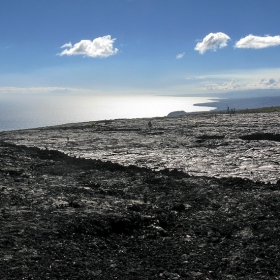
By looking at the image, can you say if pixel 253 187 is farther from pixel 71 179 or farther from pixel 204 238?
pixel 71 179

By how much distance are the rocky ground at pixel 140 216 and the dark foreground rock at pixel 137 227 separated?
1.2 inches

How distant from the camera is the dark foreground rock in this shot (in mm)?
8516

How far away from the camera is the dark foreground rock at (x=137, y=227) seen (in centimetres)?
852

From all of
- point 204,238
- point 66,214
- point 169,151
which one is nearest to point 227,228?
point 204,238

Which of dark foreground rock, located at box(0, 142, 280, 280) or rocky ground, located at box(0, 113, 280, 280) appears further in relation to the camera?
rocky ground, located at box(0, 113, 280, 280)

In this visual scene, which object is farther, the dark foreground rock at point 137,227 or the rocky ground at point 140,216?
the rocky ground at point 140,216

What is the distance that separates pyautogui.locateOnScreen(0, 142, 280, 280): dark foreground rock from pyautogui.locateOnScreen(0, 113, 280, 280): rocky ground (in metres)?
0.03

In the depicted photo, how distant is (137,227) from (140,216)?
30.1 inches

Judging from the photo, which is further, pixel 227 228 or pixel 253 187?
pixel 253 187

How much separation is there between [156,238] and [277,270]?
3.68 m

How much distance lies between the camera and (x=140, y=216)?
12141 mm

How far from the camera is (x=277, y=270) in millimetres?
8438

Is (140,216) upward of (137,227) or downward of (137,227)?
upward

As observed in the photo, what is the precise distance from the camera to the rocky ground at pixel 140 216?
8633 millimetres
